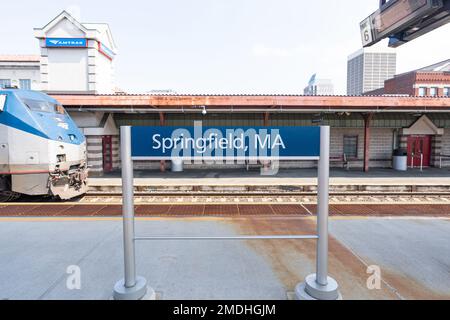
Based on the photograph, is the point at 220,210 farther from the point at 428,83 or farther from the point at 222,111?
the point at 428,83

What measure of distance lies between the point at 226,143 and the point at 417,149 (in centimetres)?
1856

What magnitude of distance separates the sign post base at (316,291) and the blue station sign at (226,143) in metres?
1.44

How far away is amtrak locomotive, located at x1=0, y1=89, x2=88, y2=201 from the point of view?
22.3ft

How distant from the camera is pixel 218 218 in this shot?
5.94 metres

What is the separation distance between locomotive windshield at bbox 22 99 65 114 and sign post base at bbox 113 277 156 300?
6.57 meters

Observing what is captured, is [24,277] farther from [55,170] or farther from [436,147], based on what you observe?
[436,147]

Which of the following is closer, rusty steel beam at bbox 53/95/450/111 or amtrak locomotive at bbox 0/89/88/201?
amtrak locomotive at bbox 0/89/88/201

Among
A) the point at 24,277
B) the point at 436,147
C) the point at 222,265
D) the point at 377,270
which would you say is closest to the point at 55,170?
the point at 24,277

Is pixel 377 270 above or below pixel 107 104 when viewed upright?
below

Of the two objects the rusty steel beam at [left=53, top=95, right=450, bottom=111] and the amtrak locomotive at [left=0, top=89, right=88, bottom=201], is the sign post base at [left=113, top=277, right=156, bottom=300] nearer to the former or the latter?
the amtrak locomotive at [left=0, top=89, right=88, bottom=201]

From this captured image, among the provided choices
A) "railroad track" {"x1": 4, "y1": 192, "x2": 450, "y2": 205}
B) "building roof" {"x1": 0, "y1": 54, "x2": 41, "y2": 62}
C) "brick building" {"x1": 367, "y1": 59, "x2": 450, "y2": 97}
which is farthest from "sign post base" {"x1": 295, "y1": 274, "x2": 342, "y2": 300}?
"brick building" {"x1": 367, "y1": 59, "x2": 450, "y2": 97}

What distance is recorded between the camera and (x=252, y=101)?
12.1 meters

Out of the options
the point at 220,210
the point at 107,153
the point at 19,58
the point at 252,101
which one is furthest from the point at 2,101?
the point at 19,58

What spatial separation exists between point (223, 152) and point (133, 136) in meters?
1.03
